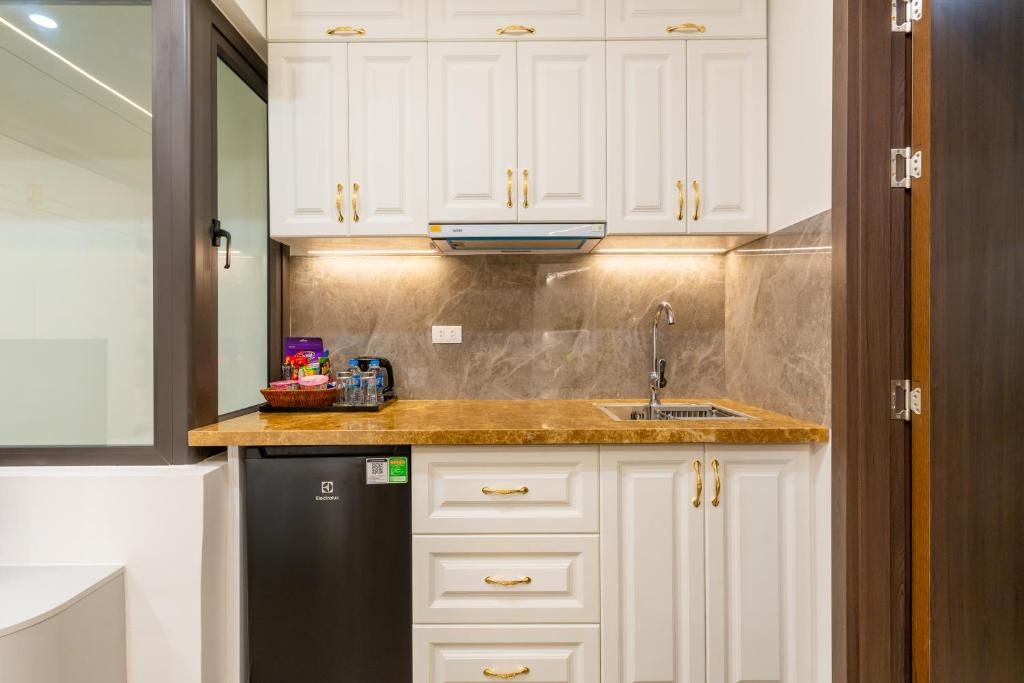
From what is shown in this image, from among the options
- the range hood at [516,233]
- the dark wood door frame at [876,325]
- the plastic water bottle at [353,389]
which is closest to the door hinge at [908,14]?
the dark wood door frame at [876,325]

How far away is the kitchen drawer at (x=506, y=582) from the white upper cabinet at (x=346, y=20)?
1.74m

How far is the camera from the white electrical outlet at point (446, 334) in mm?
2346

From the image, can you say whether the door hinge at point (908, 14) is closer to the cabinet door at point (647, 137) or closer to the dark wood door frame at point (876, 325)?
the dark wood door frame at point (876, 325)

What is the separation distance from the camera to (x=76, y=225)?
1603mm

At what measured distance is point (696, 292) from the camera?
2.36 m

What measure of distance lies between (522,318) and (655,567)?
1.13 metres

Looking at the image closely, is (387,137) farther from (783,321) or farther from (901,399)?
(901,399)

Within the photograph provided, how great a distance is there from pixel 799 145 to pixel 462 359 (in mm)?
1476

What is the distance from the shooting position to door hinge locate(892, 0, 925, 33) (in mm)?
1412

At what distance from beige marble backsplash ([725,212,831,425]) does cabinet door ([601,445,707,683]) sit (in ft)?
1.38

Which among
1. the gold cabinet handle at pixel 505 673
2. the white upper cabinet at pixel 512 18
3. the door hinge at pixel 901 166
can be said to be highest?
the white upper cabinet at pixel 512 18

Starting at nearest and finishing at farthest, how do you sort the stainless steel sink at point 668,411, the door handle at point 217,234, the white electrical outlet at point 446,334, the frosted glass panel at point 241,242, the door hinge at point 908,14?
1. the door hinge at point 908,14
2. the door handle at point 217,234
3. the frosted glass panel at point 241,242
4. the stainless steel sink at point 668,411
5. the white electrical outlet at point 446,334

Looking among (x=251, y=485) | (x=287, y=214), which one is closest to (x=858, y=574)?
(x=251, y=485)

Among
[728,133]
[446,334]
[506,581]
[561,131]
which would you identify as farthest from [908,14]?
[506,581]
